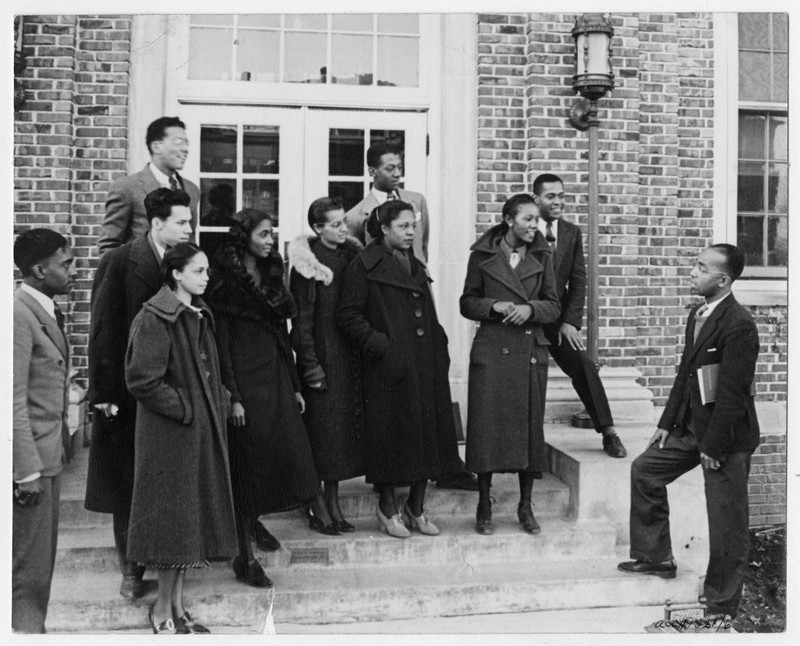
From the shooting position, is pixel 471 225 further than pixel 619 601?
Yes

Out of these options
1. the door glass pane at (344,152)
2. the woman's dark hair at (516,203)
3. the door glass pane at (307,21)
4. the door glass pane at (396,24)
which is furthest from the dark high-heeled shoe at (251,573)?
the door glass pane at (396,24)

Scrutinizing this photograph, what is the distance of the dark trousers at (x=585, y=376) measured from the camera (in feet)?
19.1

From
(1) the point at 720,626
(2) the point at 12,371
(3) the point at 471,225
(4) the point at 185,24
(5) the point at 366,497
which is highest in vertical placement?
(4) the point at 185,24

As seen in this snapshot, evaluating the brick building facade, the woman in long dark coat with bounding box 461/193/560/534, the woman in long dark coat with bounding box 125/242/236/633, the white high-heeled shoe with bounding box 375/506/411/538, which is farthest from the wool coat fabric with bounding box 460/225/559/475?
the woman in long dark coat with bounding box 125/242/236/633

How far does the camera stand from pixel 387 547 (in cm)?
512

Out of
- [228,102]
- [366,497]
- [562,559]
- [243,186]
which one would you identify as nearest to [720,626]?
[562,559]

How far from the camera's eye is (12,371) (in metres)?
3.95

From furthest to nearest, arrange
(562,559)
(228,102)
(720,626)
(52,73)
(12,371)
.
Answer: (228,102) < (52,73) < (562,559) < (720,626) < (12,371)

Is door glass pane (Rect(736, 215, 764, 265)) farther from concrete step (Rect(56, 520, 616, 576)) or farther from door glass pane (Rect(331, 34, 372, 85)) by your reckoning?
door glass pane (Rect(331, 34, 372, 85))

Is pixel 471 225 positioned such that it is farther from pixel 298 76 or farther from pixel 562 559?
pixel 562 559

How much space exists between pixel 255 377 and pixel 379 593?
Answer: 4.38ft

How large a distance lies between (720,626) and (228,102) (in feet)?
16.1

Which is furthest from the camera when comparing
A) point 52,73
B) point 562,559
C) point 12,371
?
point 52,73

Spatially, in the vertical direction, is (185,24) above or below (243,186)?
above
